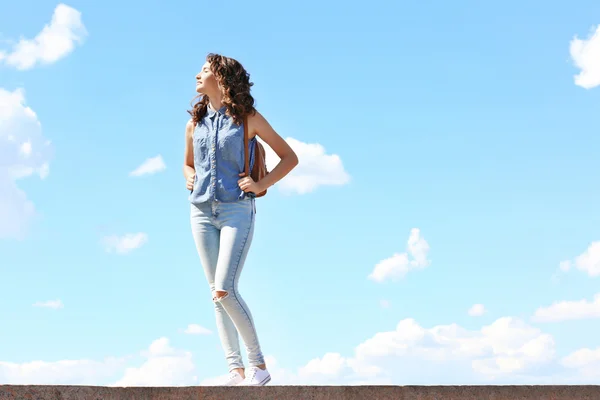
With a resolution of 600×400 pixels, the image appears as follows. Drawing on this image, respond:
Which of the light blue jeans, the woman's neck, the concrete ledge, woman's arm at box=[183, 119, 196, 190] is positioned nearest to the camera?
the concrete ledge

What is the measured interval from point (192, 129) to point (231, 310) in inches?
69.9

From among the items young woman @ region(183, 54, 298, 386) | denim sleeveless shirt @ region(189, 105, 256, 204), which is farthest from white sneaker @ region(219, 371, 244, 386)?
denim sleeveless shirt @ region(189, 105, 256, 204)

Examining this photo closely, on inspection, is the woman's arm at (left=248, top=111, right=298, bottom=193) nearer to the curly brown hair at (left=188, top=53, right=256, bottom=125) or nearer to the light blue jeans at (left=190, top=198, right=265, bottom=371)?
the curly brown hair at (left=188, top=53, right=256, bottom=125)

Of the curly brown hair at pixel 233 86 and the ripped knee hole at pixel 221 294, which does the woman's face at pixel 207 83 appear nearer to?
the curly brown hair at pixel 233 86

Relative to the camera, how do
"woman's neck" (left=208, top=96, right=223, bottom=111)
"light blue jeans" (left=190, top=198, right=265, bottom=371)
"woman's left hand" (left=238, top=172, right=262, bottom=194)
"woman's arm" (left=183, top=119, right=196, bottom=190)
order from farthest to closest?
"woman's arm" (left=183, top=119, right=196, bottom=190)
"woman's neck" (left=208, top=96, right=223, bottom=111)
"woman's left hand" (left=238, top=172, right=262, bottom=194)
"light blue jeans" (left=190, top=198, right=265, bottom=371)

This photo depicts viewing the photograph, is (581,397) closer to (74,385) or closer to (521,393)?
(521,393)

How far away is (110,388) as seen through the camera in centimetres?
558

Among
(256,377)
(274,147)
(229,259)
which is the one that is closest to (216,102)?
(274,147)

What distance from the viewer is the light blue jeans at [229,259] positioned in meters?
6.46

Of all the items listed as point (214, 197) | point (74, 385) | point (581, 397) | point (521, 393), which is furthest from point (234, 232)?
point (581, 397)

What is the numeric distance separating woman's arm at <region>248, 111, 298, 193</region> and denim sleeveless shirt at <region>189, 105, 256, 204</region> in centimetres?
17

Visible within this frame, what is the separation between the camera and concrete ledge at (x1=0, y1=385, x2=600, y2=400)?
5.34m

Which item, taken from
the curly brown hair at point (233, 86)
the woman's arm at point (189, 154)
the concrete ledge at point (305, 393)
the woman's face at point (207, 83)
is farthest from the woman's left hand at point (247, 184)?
the concrete ledge at point (305, 393)

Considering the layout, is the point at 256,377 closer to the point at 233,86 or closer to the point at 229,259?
the point at 229,259
